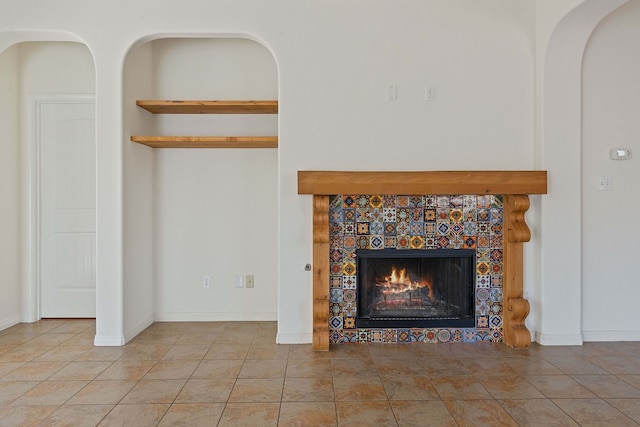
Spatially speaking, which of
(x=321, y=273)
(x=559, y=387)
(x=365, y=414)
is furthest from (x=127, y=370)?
(x=559, y=387)

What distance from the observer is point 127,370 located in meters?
2.65

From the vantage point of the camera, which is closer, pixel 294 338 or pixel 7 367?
pixel 7 367

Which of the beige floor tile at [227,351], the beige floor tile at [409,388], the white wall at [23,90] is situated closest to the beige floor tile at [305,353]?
the beige floor tile at [227,351]

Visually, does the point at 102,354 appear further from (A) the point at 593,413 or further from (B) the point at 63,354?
(A) the point at 593,413

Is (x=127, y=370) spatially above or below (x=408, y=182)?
below

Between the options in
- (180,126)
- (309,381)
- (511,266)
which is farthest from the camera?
(180,126)

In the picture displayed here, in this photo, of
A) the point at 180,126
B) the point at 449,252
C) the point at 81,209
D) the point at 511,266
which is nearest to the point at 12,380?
the point at 81,209

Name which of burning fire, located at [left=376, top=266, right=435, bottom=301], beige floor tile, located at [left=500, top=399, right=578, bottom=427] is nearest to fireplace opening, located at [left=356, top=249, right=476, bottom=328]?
burning fire, located at [left=376, top=266, right=435, bottom=301]

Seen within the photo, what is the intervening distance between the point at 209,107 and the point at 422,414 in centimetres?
257

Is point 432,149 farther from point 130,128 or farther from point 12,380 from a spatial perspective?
point 12,380

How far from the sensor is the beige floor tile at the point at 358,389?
7.47 feet

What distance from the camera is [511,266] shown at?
3.12 metres

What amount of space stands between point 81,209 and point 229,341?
180 cm

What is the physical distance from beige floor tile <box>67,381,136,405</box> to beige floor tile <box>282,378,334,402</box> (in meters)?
0.87
